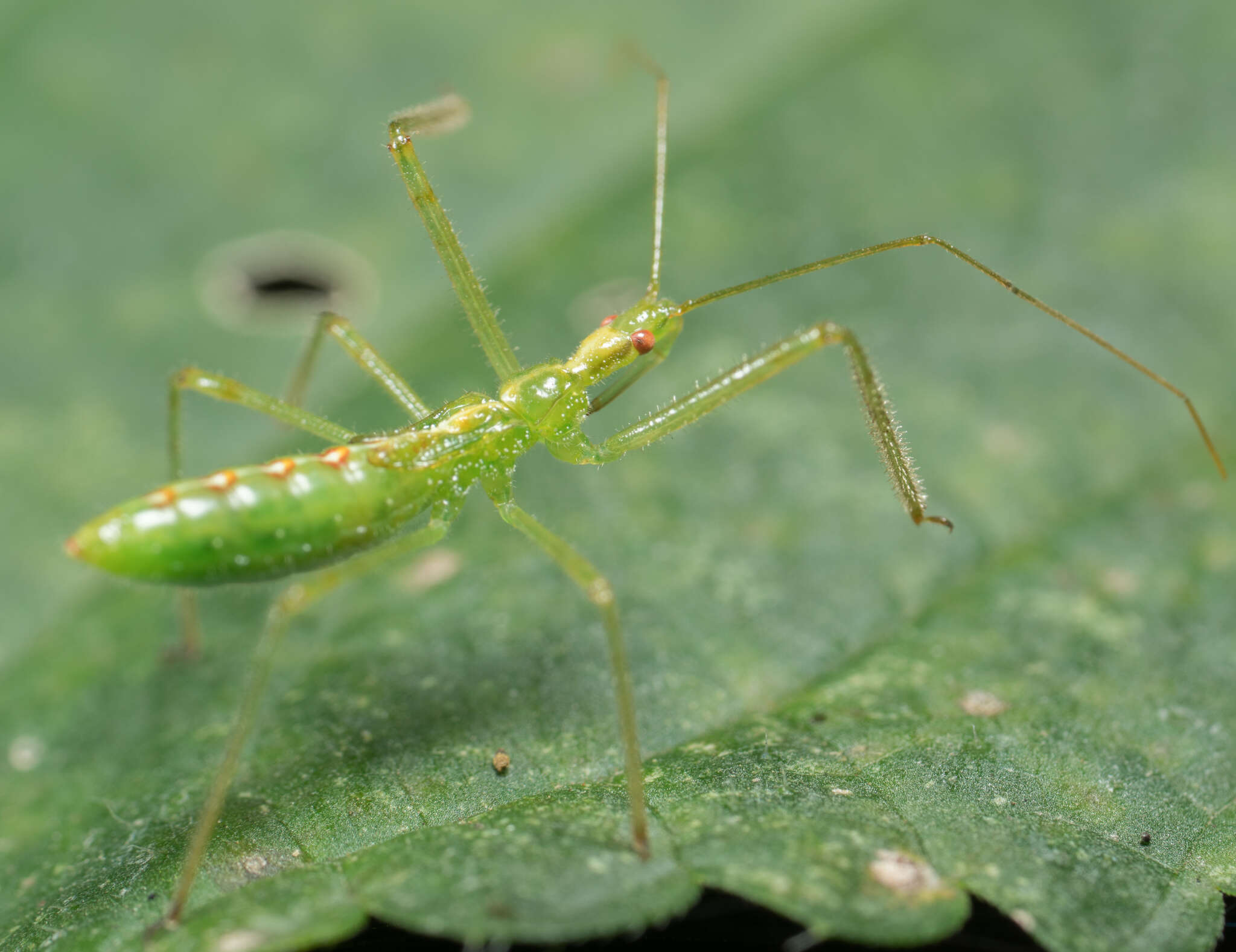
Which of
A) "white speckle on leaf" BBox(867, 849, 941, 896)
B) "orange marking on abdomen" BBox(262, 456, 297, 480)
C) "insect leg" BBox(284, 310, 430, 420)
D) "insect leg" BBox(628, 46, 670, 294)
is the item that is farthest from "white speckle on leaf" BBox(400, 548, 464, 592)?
"white speckle on leaf" BBox(867, 849, 941, 896)

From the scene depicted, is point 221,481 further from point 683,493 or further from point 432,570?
point 683,493

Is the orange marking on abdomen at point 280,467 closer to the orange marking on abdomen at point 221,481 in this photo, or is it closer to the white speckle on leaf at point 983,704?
the orange marking on abdomen at point 221,481

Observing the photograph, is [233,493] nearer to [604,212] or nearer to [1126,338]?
[604,212]

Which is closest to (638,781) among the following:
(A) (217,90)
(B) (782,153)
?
(B) (782,153)

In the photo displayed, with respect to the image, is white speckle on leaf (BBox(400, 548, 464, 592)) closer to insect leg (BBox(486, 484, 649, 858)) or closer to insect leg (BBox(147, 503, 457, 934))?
insect leg (BBox(486, 484, 649, 858))

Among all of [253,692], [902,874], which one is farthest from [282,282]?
[902,874]

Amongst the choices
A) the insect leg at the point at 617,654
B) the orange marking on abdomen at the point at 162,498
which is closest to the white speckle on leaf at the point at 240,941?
the insect leg at the point at 617,654
